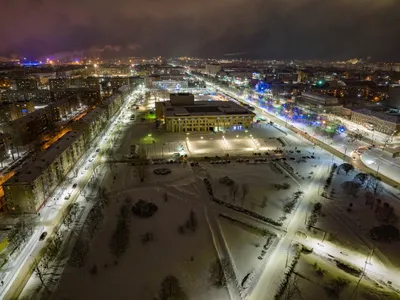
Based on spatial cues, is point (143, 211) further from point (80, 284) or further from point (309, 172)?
point (309, 172)

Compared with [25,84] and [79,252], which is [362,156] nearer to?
[79,252]

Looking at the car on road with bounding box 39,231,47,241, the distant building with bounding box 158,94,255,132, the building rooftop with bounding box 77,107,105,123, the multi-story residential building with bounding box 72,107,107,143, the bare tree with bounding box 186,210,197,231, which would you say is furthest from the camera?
the distant building with bounding box 158,94,255,132

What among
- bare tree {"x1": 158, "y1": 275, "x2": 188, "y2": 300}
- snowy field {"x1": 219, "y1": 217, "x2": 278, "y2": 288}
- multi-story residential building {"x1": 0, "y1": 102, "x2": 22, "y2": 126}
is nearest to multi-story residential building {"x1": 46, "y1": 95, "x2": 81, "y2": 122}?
multi-story residential building {"x1": 0, "y1": 102, "x2": 22, "y2": 126}

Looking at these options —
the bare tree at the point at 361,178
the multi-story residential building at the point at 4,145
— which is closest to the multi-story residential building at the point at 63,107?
the multi-story residential building at the point at 4,145

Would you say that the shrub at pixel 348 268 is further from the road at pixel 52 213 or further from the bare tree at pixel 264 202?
the road at pixel 52 213

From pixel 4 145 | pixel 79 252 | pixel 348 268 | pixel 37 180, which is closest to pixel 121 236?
pixel 79 252

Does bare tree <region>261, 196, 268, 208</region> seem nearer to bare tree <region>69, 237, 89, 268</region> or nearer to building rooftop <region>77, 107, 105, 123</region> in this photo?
bare tree <region>69, 237, 89, 268</region>

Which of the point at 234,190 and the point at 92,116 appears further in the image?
the point at 92,116
